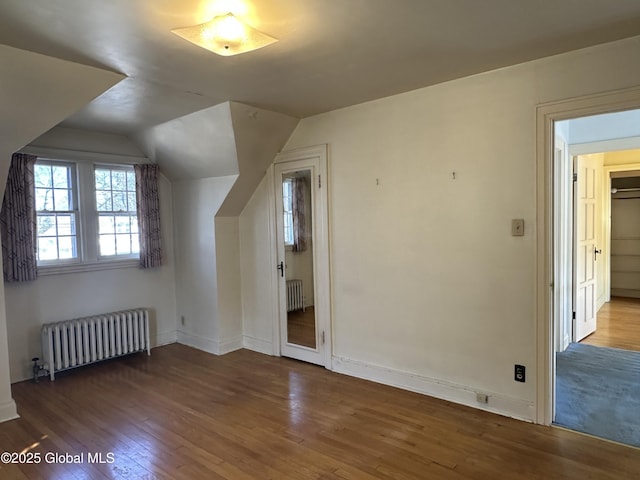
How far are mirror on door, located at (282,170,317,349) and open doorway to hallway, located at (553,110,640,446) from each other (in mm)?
2207

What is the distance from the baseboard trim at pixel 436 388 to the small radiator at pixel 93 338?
230 cm

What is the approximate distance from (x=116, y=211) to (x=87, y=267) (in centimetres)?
70

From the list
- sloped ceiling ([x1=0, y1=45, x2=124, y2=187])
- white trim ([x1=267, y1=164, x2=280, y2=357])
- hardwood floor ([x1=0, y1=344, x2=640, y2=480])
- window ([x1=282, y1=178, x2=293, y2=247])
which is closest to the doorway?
hardwood floor ([x1=0, y1=344, x2=640, y2=480])

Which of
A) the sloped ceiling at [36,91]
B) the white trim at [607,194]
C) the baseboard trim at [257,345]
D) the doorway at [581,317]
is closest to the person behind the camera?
the sloped ceiling at [36,91]

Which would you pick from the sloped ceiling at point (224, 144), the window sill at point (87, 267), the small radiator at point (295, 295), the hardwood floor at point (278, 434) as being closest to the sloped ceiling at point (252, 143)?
the sloped ceiling at point (224, 144)

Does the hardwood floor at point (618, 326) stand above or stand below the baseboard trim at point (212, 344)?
below

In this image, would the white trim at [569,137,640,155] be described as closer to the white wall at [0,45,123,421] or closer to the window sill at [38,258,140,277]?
the white wall at [0,45,123,421]

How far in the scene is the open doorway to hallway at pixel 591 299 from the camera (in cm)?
305

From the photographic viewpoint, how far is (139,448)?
2682 millimetres

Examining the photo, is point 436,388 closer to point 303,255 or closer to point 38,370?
point 303,255

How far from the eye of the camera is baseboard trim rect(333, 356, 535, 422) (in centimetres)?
290

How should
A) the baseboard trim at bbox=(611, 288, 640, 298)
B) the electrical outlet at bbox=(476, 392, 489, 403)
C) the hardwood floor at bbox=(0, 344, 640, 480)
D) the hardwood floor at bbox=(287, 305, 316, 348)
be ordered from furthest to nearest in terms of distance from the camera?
the baseboard trim at bbox=(611, 288, 640, 298) < the hardwood floor at bbox=(287, 305, 316, 348) < the electrical outlet at bbox=(476, 392, 489, 403) < the hardwood floor at bbox=(0, 344, 640, 480)

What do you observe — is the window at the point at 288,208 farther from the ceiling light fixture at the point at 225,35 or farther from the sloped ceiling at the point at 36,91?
the ceiling light fixture at the point at 225,35

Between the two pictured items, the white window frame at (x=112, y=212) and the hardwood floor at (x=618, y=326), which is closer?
the white window frame at (x=112, y=212)
